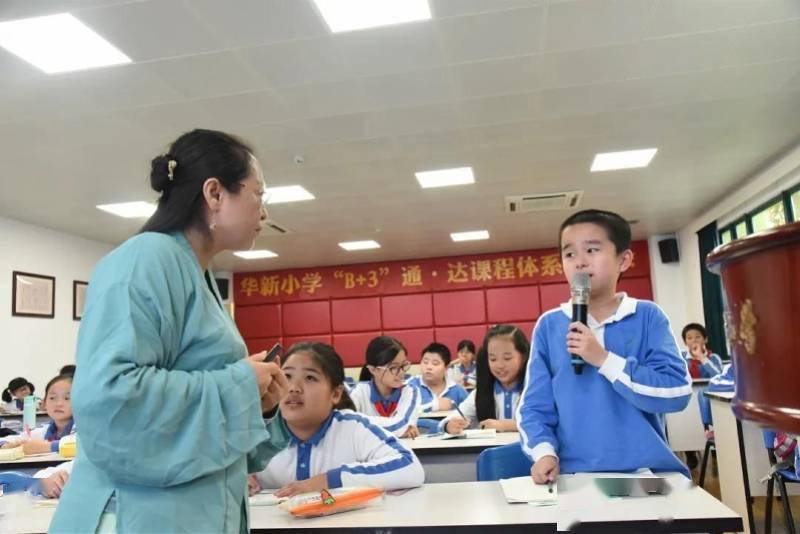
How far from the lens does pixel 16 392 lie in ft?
19.3

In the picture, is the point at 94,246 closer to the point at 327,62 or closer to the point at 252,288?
the point at 252,288

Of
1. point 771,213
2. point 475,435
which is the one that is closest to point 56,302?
point 475,435

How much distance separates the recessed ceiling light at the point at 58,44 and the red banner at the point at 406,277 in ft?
22.9

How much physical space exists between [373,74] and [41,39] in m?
1.66

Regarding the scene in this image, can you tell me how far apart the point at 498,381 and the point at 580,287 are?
6.03ft

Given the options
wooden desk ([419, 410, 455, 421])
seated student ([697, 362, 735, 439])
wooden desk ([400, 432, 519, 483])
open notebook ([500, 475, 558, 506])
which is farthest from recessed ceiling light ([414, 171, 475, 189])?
open notebook ([500, 475, 558, 506])

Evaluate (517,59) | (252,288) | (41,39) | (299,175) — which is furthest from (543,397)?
(252,288)

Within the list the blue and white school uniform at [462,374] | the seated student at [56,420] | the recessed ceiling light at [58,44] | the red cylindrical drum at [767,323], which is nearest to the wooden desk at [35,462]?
the seated student at [56,420]

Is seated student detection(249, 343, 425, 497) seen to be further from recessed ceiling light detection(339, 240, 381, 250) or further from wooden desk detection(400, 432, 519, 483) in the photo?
recessed ceiling light detection(339, 240, 381, 250)

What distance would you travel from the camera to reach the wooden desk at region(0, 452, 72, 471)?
8.67ft

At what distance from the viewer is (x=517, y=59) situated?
3381mm

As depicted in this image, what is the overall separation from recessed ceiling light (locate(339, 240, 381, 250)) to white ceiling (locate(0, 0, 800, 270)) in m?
2.20

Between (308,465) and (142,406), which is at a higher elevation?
(142,406)

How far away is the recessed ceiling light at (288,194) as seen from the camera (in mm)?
5621
